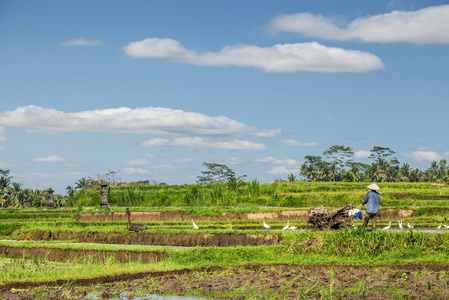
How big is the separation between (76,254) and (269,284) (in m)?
7.49

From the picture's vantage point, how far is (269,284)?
1055cm

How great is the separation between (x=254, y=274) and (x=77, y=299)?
4026mm

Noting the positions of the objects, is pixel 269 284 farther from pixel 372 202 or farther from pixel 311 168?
pixel 311 168

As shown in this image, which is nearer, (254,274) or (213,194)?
(254,274)

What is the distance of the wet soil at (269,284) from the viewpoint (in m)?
9.70

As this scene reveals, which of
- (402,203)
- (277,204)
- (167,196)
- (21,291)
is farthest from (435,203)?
(21,291)

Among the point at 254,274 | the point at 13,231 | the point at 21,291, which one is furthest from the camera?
the point at 13,231

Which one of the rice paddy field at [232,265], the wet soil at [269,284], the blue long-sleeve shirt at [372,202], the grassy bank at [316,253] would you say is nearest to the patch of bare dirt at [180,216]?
the rice paddy field at [232,265]

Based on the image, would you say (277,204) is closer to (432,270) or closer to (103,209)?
(103,209)

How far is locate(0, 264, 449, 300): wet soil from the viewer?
382 inches

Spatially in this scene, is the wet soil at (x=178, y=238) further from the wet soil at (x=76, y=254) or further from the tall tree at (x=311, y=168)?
the tall tree at (x=311, y=168)

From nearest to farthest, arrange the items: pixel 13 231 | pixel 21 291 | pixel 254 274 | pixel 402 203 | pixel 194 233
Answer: pixel 21 291, pixel 254 274, pixel 194 233, pixel 13 231, pixel 402 203

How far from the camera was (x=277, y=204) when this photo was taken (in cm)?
3494

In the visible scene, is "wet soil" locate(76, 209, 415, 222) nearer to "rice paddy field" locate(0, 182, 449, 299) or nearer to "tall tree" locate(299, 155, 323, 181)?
"rice paddy field" locate(0, 182, 449, 299)
